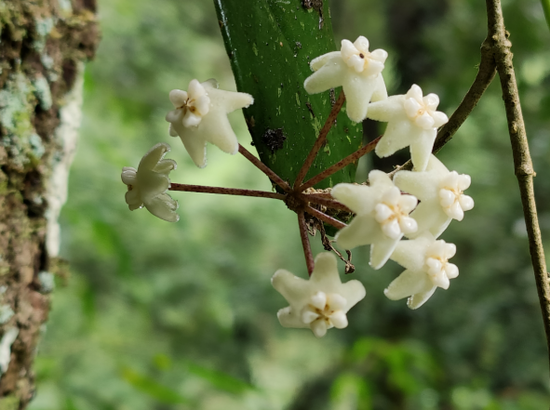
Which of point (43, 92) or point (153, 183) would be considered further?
point (43, 92)

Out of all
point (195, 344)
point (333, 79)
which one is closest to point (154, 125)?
point (195, 344)

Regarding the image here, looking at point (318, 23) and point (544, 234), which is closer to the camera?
point (318, 23)

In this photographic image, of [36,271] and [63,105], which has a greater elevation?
[63,105]

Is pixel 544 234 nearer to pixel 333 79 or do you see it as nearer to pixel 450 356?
pixel 450 356

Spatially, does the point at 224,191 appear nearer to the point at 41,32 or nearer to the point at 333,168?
the point at 333,168

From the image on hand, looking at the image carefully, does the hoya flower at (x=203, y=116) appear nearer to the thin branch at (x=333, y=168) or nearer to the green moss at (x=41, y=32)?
the thin branch at (x=333, y=168)

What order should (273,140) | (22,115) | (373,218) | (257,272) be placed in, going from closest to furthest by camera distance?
(373,218)
(273,140)
(22,115)
(257,272)

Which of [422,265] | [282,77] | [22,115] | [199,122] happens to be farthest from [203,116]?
[22,115]
